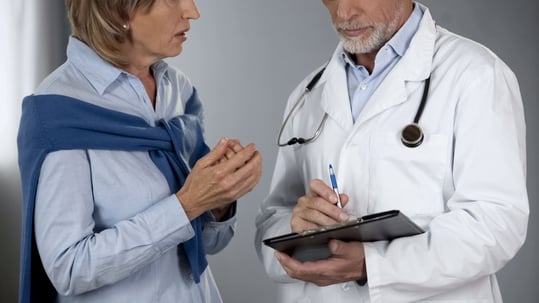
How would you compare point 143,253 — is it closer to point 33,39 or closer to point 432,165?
point 432,165

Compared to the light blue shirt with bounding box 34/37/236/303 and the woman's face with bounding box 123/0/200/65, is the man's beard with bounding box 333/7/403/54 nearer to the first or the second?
the woman's face with bounding box 123/0/200/65

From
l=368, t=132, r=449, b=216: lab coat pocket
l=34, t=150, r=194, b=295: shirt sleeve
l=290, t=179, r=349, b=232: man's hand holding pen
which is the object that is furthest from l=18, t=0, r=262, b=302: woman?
l=368, t=132, r=449, b=216: lab coat pocket

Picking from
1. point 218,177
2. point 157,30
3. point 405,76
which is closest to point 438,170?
point 405,76

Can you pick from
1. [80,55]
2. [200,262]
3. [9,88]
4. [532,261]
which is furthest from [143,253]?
[532,261]

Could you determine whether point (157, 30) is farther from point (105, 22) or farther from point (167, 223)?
point (167, 223)

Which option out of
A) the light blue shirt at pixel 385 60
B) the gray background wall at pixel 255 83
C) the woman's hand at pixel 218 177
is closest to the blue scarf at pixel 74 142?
the woman's hand at pixel 218 177

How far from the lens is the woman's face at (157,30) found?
5.45 feet

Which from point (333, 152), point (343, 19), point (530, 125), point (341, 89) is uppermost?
point (343, 19)

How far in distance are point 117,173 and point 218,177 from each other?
0.21 m

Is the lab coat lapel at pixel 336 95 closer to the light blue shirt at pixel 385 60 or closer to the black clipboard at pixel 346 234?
the light blue shirt at pixel 385 60

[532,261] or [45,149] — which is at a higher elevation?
[45,149]

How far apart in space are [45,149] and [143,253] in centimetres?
28

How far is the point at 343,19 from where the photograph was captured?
170cm

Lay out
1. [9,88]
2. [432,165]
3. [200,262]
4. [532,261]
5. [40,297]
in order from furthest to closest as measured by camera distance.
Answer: [532,261] < [9,88] < [200,262] < [40,297] < [432,165]
